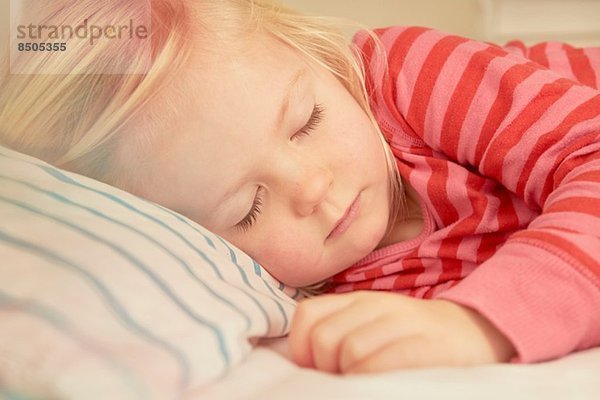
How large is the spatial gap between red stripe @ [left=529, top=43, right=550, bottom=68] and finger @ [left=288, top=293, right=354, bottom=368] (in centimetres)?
68

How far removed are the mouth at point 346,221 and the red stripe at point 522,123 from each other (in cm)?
15

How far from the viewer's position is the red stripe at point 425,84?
83 cm

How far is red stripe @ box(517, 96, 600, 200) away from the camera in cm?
74

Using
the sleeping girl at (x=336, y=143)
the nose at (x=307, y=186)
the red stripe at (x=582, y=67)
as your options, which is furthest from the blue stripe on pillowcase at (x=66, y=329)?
the red stripe at (x=582, y=67)

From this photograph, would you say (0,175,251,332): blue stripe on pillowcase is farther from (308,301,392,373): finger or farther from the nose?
the nose

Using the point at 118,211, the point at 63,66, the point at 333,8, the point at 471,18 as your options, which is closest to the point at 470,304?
the point at 118,211

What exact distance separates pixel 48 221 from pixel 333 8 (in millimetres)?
894

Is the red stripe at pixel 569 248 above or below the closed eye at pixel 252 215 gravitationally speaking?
above

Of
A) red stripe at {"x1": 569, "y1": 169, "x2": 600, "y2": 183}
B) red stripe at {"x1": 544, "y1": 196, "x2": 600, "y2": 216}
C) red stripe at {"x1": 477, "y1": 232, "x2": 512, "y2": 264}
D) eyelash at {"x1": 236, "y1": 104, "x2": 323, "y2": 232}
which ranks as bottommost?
red stripe at {"x1": 477, "y1": 232, "x2": 512, "y2": 264}

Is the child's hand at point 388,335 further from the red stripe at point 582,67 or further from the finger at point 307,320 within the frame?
the red stripe at point 582,67

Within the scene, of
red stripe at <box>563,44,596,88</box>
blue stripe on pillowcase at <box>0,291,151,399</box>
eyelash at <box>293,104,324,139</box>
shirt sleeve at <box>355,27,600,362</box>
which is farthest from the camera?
red stripe at <box>563,44,596,88</box>

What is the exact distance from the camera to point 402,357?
0.48m

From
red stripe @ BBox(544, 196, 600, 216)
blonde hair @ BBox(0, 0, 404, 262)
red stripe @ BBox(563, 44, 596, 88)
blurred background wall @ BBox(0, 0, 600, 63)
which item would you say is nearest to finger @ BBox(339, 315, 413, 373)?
red stripe @ BBox(544, 196, 600, 216)

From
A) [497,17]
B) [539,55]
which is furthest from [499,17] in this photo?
[539,55]
